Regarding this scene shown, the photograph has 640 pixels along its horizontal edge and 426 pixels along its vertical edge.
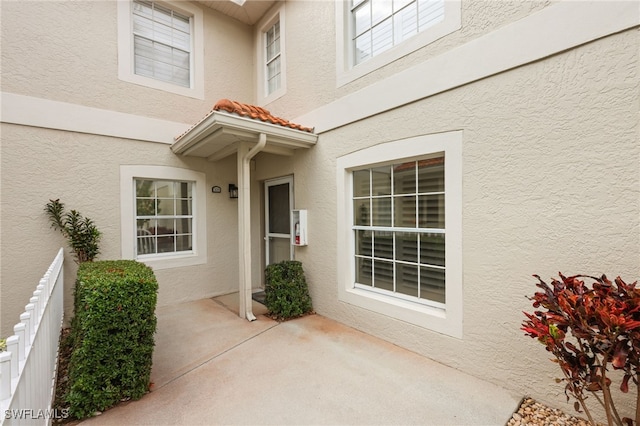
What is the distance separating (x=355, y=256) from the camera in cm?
488

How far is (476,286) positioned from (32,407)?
162 inches

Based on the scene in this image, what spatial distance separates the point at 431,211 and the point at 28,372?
4.16 m

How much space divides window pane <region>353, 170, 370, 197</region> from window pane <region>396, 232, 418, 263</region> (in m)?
0.94

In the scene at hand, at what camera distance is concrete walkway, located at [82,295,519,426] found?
2697mm

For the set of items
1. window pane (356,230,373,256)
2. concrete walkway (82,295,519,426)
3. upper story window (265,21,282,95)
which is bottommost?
concrete walkway (82,295,519,426)

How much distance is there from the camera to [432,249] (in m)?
3.86

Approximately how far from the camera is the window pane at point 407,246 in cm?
406

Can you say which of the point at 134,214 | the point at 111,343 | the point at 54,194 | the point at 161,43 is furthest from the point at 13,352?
the point at 161,43

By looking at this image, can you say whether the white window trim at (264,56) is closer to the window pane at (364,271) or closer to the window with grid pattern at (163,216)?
the window with grid pattern at (163,216)

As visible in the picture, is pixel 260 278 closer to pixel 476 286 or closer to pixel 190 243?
pixel 190 243

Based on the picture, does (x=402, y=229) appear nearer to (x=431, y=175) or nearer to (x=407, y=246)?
(x=407, y=246)

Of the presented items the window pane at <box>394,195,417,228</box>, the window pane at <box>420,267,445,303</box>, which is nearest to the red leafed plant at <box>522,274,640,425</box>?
the window pane at <box>420,267,445,303</box>

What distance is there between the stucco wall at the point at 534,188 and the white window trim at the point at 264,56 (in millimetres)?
3514

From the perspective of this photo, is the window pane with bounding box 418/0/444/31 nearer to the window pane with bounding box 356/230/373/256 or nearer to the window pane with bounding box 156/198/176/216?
the window pane with bounding box 356/230/373/256
